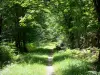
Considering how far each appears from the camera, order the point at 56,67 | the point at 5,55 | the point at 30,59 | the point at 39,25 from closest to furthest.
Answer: the point at 56,67 < the point at 5,55 < the point at 30,59 < the point at 39,25

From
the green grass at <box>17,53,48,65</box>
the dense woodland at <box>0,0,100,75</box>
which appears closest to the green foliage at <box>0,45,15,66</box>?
the dense woodland at <box>0,0,100,75</box>

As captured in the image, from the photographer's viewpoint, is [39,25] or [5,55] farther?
[39,25]

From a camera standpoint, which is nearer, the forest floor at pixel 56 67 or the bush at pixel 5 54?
the forest floor at pixel 56 67

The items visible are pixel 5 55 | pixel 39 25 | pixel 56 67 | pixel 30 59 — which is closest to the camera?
pixel 56 67

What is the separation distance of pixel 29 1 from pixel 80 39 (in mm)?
15135

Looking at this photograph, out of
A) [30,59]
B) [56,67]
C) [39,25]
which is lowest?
[30,59]

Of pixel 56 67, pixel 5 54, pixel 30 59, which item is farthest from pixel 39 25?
pixel 56 67

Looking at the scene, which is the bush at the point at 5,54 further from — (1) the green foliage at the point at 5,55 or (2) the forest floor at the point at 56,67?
(2) the forest floor at the point at 56,67

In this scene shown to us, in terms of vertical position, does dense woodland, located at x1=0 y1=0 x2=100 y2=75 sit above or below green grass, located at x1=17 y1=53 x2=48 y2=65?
above

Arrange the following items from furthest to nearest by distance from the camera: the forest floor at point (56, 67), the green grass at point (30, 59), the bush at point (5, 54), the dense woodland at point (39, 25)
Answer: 1. the bush at point (5, 54)
2. the green grass at point (30, 59)
3. the dense woodland at point (39, 25)
4. the forest floor at point (56, 67)

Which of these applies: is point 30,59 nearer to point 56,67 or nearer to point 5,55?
point 5,55

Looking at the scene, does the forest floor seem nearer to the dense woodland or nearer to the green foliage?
the green foliage

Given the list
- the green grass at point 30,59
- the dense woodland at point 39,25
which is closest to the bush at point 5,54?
the dense woodland at point 39,25

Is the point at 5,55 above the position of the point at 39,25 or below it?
below
